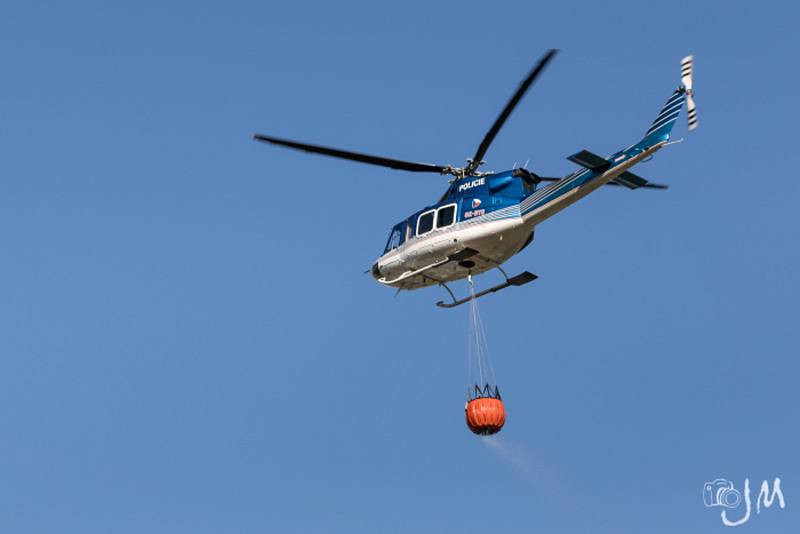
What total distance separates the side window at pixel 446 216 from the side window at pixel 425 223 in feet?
1.00

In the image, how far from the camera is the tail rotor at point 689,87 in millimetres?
35438

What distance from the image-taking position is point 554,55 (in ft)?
111

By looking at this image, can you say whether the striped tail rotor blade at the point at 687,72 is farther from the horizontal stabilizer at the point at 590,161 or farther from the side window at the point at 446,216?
the side window at the point at 446,216

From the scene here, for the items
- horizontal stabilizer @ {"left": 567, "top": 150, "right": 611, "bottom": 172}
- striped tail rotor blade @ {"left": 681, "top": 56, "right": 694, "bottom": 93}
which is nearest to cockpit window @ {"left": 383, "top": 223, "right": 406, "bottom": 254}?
horizontal stabilizer @ {"left": 567, "top": 150, "right": 611, "bottom": 172}

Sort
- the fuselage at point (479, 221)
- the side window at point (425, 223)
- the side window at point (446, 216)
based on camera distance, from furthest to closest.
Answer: the side window at point (425, 223) < the side window at point (446, 216) < the fuselage at point (479, 221)

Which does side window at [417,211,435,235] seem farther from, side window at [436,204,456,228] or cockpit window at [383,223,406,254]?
cockpit window at [383,223,406,254]

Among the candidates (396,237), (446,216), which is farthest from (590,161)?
(396,237)

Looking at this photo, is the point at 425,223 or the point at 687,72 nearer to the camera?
the point at 687,72

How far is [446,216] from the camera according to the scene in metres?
39.1

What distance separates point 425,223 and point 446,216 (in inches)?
34.7

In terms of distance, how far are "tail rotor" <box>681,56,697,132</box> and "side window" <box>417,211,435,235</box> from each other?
25.6 ft

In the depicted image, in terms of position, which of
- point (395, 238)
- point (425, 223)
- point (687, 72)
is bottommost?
point (425, 223)

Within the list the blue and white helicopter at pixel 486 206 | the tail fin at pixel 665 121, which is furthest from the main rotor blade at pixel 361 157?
the tail fin at pixel 665 121

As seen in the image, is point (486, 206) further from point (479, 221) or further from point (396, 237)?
point (396, 237)
